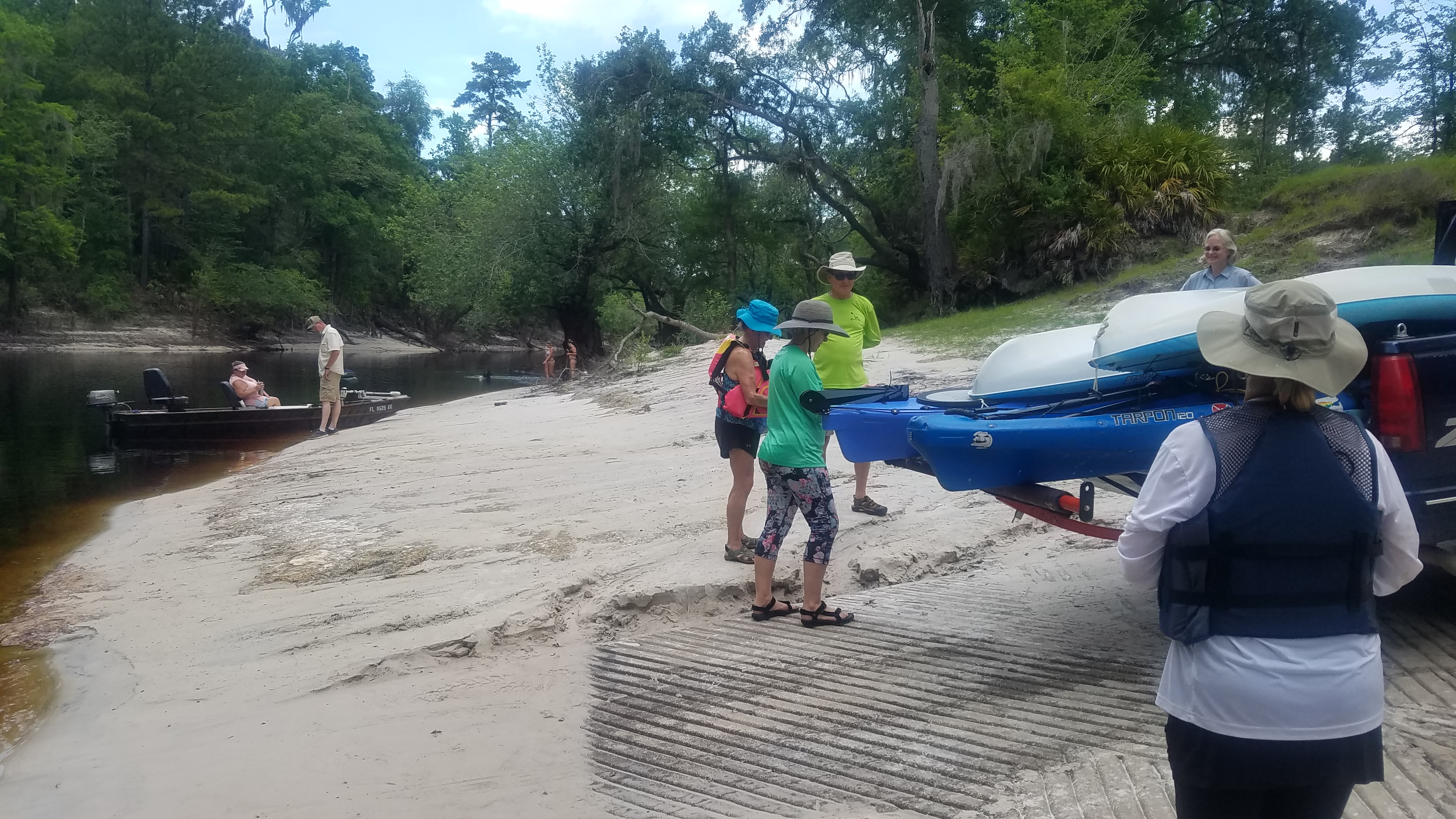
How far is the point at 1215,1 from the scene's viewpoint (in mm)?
27109

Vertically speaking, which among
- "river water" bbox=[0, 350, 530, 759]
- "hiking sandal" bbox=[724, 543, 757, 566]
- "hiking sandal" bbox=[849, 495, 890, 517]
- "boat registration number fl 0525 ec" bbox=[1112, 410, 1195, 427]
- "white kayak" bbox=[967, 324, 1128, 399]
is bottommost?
"river water" bbox=[0, 350, 530, 759]

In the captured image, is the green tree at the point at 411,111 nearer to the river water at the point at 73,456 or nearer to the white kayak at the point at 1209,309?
the river water at the point at 73,456

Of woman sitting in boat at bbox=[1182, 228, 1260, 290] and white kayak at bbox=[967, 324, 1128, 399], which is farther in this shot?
woman sitting in boat at bbox=[1182, 228, 1260, 290]

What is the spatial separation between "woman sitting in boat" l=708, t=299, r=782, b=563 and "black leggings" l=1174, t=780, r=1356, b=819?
3.98m

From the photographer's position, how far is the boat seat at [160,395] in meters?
17.3

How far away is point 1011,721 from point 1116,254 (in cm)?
1773

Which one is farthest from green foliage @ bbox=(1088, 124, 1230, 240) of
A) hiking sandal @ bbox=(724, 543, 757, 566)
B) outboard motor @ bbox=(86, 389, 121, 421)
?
outboard motor @ bbox=(86, 389, 121, 421)

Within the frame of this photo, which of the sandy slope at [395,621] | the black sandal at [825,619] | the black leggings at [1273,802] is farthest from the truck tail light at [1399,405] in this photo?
the sandy slope at [395,621]

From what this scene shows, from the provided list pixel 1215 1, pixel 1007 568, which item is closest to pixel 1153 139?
pixel 1215 1

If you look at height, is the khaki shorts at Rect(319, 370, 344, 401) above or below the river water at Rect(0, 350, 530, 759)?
above

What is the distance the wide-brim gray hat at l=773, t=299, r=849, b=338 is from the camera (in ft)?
17.7

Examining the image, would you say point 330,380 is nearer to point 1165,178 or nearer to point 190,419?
point 190,419

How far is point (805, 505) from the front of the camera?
17.4 ft

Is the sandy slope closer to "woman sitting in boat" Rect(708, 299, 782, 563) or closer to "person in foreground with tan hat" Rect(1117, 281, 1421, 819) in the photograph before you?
"woman sitting in boat" Rect(708, 299, 782, 563)
